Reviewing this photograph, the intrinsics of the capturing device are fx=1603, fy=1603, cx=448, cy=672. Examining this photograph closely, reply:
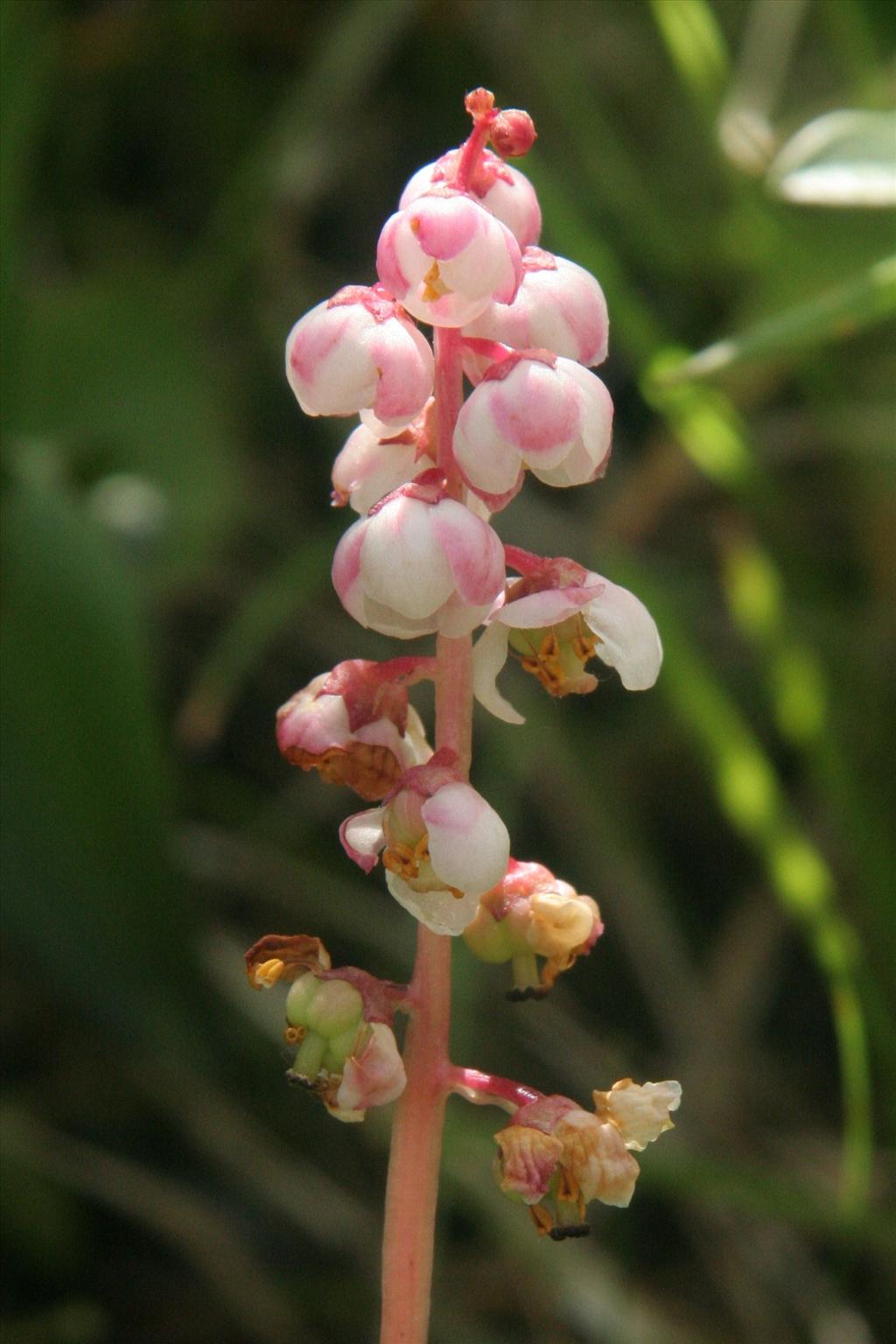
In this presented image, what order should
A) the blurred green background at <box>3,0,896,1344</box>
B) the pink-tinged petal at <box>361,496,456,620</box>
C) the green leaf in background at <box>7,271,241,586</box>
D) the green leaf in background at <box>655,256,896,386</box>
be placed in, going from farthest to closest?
the green leaf in background at <box>7,271,241,586</box>, the blurred green background at <box>3,0,896,1344</box>, the green leaf in background at <box>655,256,896,386</box>, the pink-tinged petal at <box>361,496,456,620</box>

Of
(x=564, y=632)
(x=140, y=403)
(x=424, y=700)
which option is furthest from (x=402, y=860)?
(x=140, y=403)

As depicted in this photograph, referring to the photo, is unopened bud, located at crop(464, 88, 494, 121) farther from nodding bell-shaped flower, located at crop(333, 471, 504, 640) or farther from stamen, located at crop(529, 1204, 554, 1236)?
stamen, located at crop(529, 1204, 554, 1236)

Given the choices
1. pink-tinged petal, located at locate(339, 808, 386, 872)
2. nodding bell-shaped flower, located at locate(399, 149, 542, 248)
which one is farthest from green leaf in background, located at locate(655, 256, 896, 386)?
pink-tinged petal, located at locate(339, 808, 386, 872)

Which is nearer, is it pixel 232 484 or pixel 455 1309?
pixel 455 1309

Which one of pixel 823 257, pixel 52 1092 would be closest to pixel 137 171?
pixel 823 257

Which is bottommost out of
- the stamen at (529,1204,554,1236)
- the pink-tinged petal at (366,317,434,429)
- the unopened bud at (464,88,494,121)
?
the stamen at (529,1204,554,1236)

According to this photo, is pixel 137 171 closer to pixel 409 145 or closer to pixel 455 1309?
pixel 409 145
